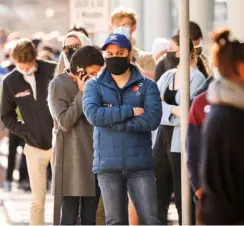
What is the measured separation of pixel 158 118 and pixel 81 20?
707 cm

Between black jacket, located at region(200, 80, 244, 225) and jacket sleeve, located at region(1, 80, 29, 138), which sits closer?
black jacket, located at region(200, 80, 244, 225)

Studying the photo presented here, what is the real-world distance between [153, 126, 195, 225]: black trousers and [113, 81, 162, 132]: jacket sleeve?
4.48ft

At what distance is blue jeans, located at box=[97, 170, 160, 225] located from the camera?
9.75 meters

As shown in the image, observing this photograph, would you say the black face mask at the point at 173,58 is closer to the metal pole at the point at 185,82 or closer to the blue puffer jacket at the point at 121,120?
the blue puffer jacket at the point at 121,120

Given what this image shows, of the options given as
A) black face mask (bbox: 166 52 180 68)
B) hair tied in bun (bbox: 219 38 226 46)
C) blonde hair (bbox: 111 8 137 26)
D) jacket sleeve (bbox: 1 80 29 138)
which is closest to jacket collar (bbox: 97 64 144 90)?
black face mask (bbox: 166 52 180 68)

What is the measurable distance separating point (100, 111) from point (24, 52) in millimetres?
3003

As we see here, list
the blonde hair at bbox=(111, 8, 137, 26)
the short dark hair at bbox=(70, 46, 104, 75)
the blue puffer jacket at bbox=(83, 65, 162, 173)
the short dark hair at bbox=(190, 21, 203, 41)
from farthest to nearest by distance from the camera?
the blonde hair at bbox=(111, 8, 137, 26) → the short dark hair at bbox=(190, 21, 203, 41) → the short dark hair at bbox=(70, 46, 104, 75) → the blue puffer jacket at bbox=(83, 65, 162, 173)

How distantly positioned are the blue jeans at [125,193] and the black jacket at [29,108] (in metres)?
2.61

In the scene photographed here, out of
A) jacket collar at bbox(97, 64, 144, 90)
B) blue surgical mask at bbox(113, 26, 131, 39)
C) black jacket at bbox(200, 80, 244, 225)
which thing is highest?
blue surgical mask at bbox(113, 26, 131, 39)

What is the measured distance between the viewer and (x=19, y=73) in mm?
12758

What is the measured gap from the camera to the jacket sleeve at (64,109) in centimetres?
1070

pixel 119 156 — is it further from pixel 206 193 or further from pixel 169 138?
pixel 206 193

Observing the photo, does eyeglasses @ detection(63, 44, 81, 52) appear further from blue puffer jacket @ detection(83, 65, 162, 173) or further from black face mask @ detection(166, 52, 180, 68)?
blue puffer jacket @ detection(83, 65, 162, 173)

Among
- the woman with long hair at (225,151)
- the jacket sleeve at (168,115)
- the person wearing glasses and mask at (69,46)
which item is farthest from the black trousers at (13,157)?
the woman with long hair at (225,151)
